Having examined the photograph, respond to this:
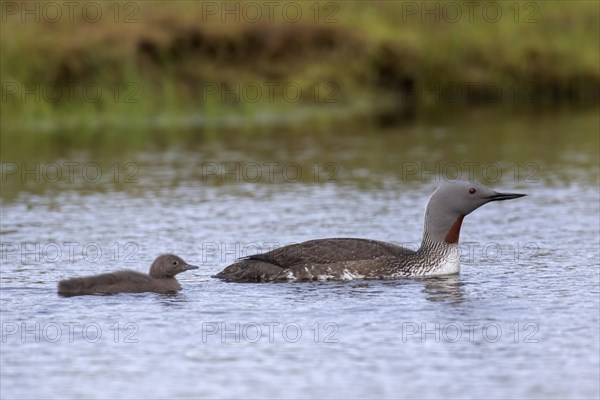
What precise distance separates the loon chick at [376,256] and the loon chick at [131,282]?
49cm

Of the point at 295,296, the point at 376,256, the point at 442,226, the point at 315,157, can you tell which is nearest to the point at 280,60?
the point at 315,157

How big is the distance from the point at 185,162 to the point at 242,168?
1.01 m

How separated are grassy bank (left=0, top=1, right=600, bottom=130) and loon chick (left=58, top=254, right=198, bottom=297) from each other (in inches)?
503

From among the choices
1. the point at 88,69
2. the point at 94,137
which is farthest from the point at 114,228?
the point at 88,69

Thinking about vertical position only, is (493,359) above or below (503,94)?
below

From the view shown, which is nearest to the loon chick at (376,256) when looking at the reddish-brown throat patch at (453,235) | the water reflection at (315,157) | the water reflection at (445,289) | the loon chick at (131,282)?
the reddish-brown throat patch at (453,235)

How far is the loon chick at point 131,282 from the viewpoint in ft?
31.7

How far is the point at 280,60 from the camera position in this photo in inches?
1025

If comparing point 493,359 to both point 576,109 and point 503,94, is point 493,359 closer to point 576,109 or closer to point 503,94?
point 576,109

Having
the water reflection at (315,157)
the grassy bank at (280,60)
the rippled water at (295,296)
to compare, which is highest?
the grassy bank at (280,60)

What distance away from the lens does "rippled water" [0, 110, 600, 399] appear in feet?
24.3

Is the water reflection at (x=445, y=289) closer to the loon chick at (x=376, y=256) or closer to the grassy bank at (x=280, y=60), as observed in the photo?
the loon chick at (x=376, y=256)

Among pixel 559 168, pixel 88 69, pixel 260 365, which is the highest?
pixel 88 69

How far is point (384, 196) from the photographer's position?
1542 cm
